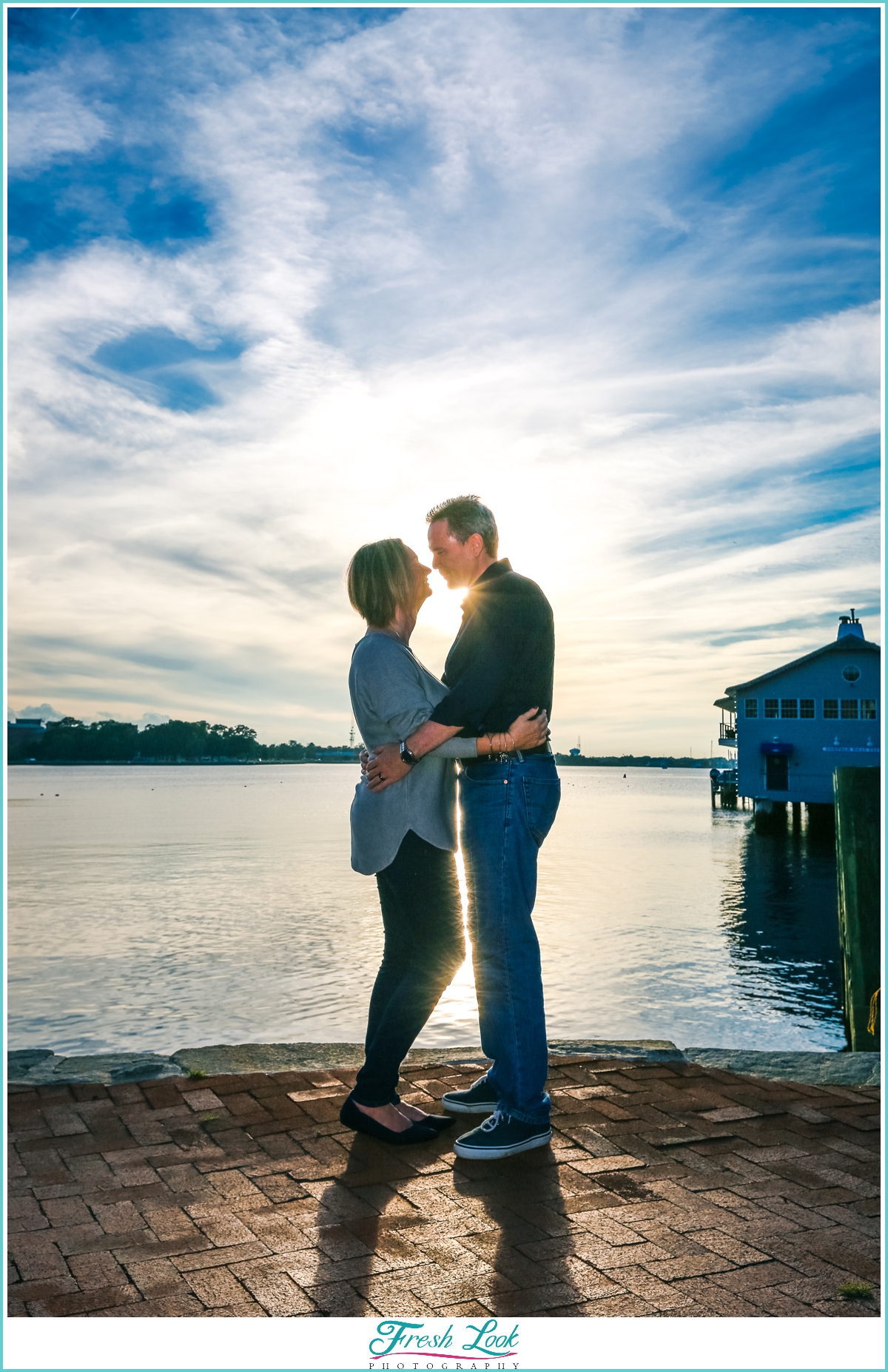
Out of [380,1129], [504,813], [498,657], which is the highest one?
[498,657]

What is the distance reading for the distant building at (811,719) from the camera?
123 feet

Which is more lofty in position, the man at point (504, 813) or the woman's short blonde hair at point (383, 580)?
the woman's short blonde hair at point (383, 580)

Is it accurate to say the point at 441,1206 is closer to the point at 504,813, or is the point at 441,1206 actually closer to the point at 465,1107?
the point at 465,1107

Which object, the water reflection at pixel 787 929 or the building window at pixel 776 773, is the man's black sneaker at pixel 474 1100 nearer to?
the water reflection at pixel 787 929

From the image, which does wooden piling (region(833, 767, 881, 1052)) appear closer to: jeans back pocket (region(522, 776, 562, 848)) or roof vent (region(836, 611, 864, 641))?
jeans back pocket (region(522, 776, 562, 848))

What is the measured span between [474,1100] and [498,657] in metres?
1.56

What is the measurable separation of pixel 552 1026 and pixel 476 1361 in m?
8.28

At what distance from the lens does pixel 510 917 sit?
318cm

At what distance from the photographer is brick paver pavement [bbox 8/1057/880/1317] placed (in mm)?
2219

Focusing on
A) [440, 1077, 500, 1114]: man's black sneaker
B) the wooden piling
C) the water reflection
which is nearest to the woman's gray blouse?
[440, 1077, 500, 1114]: man's black sneaker

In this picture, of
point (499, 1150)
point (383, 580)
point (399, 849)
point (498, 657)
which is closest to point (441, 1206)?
point (499, 1150)

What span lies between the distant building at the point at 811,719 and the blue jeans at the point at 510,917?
1420 inches

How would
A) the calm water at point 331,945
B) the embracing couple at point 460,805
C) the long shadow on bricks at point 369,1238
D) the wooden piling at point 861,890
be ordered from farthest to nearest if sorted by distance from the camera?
the calm water at point 331,945 < the wooden piling at point 861,890 < the embracing couple at point 460,805 < the long shadow on bricks at point 369,1238

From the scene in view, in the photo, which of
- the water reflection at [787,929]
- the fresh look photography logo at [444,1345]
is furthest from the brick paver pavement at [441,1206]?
the water reflection at [787,929]
